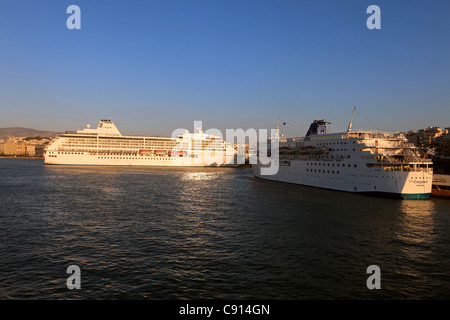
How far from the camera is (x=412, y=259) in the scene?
14945 millimetres

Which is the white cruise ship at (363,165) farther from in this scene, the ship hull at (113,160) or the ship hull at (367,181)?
the ship hull at (113,160)

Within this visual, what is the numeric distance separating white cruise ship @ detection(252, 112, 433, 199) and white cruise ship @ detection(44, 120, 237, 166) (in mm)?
61973

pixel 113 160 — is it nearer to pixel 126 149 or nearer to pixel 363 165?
pixel 126 149

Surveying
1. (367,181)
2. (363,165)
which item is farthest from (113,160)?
(367,181)

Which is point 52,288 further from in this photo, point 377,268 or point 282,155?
point 282,155

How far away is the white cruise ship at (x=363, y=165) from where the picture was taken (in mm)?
33562

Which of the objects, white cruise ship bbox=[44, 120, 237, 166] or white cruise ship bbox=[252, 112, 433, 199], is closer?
white cruise ship bbox=[252, 112, 433, 199]

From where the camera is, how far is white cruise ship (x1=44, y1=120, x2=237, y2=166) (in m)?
97.1

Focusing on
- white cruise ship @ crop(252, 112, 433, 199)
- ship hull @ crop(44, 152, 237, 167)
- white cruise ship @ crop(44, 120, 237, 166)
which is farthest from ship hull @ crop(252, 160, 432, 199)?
white cruise ship @ crop(44, 120, 237, 166)

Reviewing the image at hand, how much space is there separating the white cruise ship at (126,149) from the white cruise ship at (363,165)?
6197 centimetres

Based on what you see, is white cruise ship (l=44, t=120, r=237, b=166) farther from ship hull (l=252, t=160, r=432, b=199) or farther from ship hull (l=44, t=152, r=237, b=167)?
ship hull (l=252, t=160, r=432, b=199)

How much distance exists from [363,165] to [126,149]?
84.4 metres

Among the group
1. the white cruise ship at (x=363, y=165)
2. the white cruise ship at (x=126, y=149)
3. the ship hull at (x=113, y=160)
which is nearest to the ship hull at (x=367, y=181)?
the white cruise ship at (x=363, y=165)
